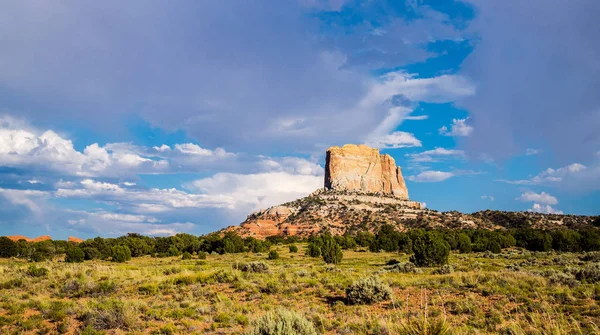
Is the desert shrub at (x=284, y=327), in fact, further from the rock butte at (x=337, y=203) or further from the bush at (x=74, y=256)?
the rock butte at (x=337, y=203)

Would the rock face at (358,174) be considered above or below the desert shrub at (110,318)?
above

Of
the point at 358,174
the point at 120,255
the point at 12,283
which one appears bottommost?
the point at 120,255

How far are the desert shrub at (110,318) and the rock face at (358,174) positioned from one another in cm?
16773

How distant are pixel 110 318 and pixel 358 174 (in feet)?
601

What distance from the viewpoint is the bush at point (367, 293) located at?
49.9ft

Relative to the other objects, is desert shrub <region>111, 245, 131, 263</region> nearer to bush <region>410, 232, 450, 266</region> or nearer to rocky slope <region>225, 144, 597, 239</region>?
bush <region>410, 232, 450, 266</region>

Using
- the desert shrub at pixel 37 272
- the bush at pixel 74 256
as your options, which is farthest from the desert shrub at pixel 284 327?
the bush at pixel 74 256

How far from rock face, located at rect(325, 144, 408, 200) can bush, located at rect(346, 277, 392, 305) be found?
537ft

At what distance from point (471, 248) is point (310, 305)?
48.5 meters

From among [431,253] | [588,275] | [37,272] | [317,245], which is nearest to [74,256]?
[37,272]

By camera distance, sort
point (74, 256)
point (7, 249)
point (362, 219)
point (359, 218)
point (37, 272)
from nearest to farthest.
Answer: point (37, 272)
point (74, 256)
point (7, 249)
point (362, 219)
point (359, 218)

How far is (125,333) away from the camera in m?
11.6

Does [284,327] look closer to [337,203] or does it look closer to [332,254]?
[332,254]

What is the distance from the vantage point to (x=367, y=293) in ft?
50.0
